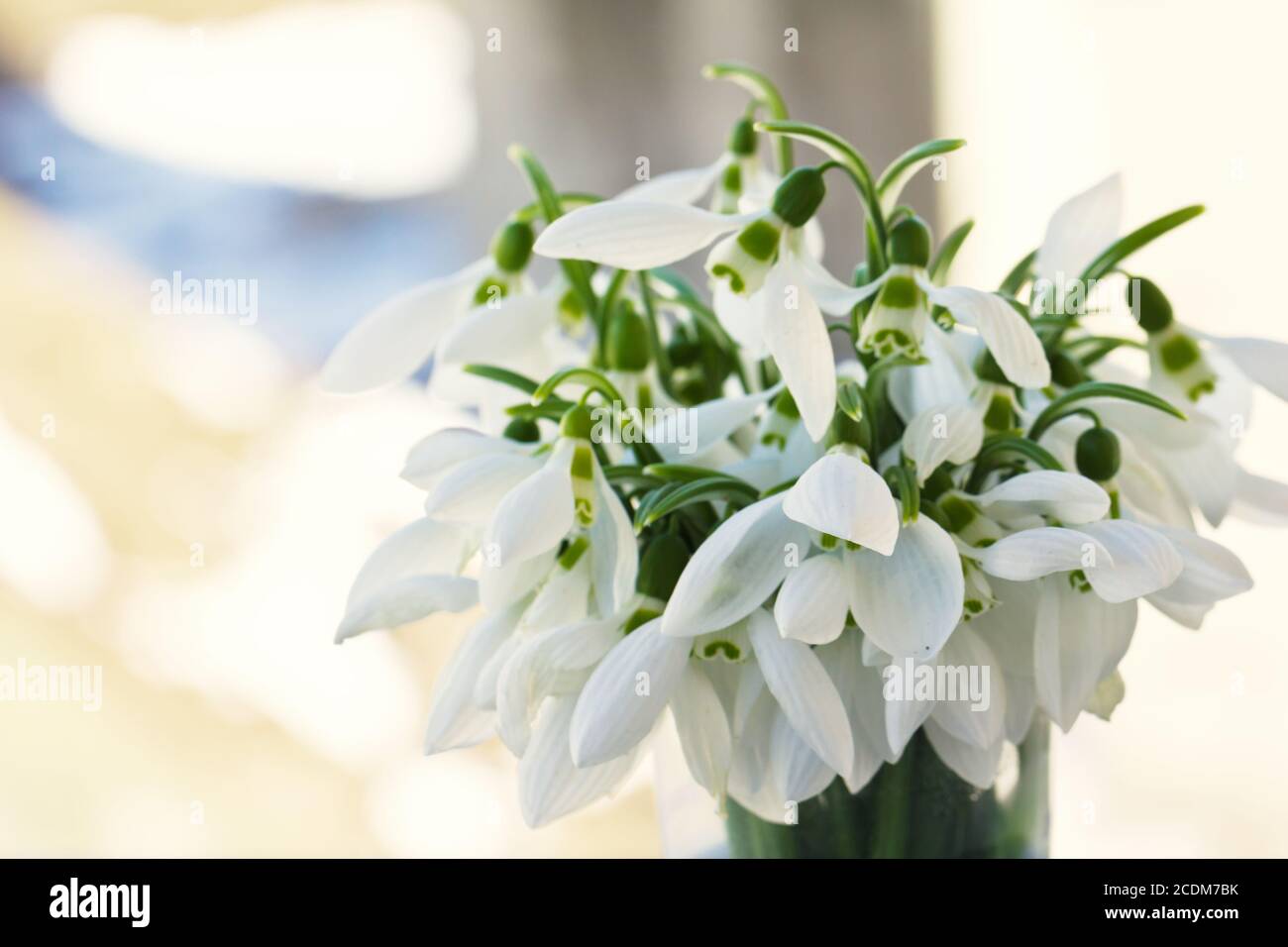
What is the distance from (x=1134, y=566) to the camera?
0.40 m

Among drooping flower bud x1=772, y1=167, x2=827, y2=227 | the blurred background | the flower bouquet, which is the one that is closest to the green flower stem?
the flower bouquet

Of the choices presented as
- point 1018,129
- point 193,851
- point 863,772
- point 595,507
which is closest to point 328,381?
point 595,507

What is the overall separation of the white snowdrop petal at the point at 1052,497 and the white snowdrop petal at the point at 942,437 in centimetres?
2

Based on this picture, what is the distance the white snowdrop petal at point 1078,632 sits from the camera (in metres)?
0.44

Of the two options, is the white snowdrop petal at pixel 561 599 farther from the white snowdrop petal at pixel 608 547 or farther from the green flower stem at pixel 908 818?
the green flower stem at pixel 908 818

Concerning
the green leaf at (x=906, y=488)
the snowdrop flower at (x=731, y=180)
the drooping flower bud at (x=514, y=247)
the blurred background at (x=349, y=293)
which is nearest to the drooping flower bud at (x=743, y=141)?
the snowdrop flower at (x=731, y=180)

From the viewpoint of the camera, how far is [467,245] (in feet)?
4.85

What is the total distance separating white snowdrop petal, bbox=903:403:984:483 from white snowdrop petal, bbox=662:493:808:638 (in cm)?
5

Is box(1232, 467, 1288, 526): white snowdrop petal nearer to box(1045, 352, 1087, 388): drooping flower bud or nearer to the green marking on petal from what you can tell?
box(1045, 352, 1087, 388): drooping flower bud

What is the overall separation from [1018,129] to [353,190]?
0.78 m

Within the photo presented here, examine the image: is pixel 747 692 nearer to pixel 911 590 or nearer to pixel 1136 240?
pixel 911 590

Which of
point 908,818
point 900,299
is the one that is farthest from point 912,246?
point 908,818

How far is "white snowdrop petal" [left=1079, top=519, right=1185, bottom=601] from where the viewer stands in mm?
396
